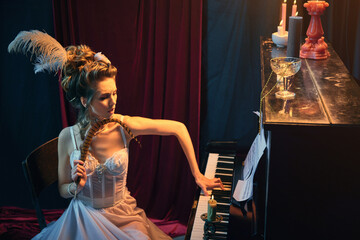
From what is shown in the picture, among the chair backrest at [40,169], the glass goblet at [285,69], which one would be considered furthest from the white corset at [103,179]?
the glass goblet at [285,69]

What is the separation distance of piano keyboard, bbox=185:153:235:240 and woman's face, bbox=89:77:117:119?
737 millimetres

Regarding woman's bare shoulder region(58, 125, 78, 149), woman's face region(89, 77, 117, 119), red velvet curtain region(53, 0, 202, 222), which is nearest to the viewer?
woman's face region(89, 77, 117, 119)

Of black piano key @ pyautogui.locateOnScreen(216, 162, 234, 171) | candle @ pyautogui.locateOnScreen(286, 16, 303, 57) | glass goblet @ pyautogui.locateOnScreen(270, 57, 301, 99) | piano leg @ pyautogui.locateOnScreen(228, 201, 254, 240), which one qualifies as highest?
candle @ pyautogui.locateOnScreen(286, 16, 303, 57)

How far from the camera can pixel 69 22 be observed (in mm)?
3830

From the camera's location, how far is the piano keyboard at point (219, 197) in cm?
236

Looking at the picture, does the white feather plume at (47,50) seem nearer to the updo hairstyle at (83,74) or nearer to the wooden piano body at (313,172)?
the updo hairstyle at (83,74)

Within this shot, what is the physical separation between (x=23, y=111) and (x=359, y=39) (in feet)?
9.77

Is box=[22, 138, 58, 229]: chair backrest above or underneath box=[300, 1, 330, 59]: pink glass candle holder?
underneath

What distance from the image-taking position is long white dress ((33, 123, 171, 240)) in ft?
8.04

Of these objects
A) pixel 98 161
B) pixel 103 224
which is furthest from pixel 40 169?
pixel 103 224

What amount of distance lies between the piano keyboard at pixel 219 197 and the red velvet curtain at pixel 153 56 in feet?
2.76

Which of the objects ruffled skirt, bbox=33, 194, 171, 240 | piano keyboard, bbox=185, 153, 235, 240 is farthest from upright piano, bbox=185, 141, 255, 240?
ruffled skirt, bbox=33, 194, 171, 240

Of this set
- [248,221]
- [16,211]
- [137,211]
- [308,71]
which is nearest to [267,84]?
[308,71]

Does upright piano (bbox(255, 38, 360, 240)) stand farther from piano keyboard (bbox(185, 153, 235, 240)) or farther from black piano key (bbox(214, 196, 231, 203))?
black piano key (bbox(214, 196, 231, 203))
